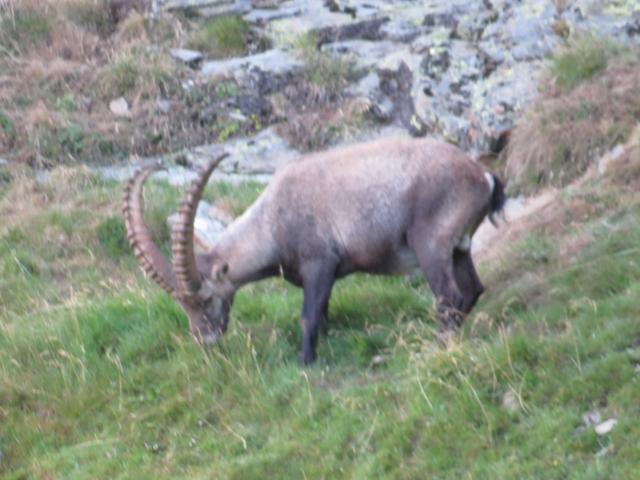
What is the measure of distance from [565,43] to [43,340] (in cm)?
787

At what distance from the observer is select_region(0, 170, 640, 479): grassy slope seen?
836 centimetres

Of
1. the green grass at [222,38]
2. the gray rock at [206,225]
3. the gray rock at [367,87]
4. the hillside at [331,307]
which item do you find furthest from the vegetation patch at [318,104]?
the gray rock at [206,225]

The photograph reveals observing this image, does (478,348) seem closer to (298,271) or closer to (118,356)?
(298,271)

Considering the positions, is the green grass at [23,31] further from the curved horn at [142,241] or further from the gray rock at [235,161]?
the curved horn at [142,241]

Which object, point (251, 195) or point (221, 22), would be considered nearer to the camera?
point (251, 195)

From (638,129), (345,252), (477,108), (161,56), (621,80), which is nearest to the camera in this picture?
(345,252)

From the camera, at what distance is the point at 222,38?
67.2 feet

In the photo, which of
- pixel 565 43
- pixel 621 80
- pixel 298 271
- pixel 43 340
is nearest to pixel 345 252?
pixel 298 271

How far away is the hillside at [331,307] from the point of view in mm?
8586

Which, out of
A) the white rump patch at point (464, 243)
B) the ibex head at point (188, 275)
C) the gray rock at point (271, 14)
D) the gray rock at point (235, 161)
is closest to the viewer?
the white rump patch at point (464, 243)

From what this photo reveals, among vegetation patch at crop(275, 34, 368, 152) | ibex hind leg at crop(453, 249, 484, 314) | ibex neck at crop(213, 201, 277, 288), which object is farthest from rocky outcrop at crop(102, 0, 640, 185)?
ibex neck at crop(213, 201, 277, 288)

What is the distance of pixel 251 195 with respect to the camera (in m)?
16.1

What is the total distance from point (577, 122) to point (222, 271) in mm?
5408

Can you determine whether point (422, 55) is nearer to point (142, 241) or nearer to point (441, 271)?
point (142, 241)
